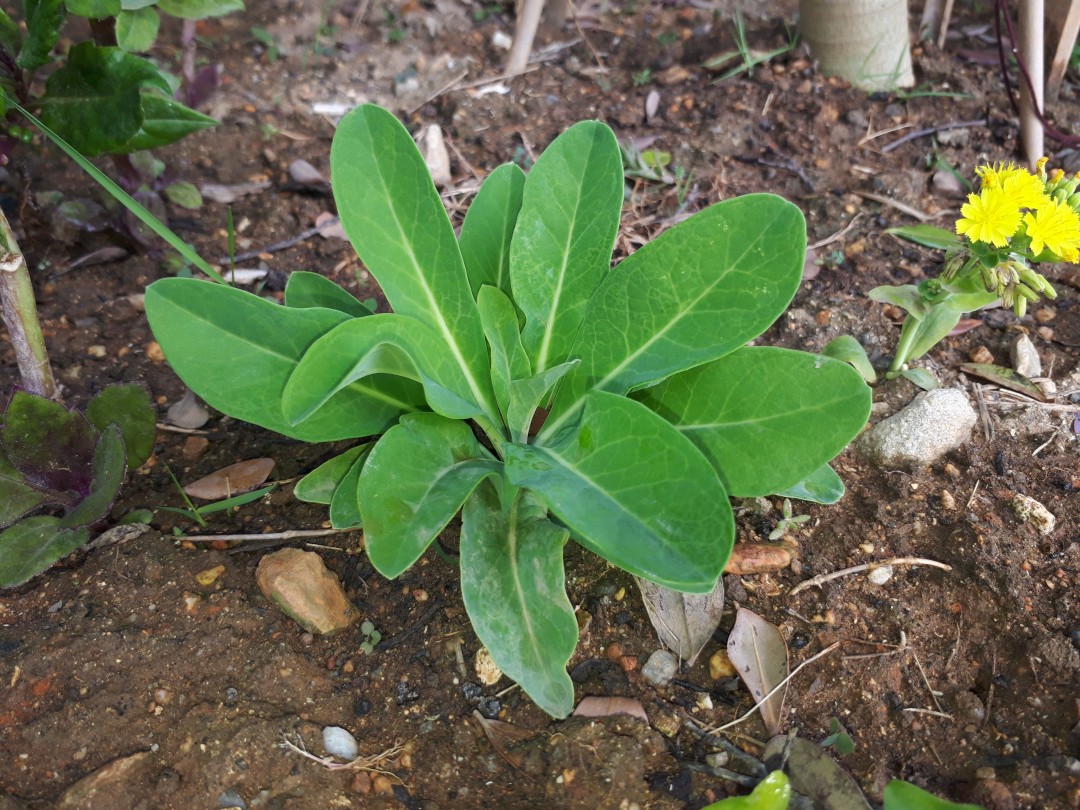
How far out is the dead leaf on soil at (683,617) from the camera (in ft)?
4.87

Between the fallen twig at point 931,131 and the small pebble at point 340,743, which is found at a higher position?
the fallen twig at point 931,131

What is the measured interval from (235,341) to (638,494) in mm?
696

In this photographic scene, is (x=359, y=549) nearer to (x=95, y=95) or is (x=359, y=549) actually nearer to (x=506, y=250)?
(x=506, y=250)

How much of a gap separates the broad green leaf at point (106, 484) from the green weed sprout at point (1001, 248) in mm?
1463

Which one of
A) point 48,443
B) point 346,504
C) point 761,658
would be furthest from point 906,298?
point 48,443

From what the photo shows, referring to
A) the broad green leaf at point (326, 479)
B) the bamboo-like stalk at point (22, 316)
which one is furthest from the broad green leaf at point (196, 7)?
the broad green leaf at point (326, 479)

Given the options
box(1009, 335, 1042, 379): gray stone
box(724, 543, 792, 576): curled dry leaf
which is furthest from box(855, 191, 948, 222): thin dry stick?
box(724, 543, 792, 576): curled dry leaf

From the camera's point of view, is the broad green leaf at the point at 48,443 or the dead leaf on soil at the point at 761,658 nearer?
the dead leaf on soil at the point at 761,658

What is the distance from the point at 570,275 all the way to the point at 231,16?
2101mm

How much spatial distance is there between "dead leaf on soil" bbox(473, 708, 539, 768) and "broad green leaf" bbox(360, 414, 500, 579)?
29cm

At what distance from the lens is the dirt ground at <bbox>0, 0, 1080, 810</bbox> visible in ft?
4.39

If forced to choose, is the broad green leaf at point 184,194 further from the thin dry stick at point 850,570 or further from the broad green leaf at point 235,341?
the thin dry stick at point 850,570

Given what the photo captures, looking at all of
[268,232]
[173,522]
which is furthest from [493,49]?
[173,522]

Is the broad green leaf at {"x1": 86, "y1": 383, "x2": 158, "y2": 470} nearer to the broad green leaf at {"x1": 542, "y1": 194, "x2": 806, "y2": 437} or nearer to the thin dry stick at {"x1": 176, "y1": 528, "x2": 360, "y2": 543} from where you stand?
the thin dry stick at {"x1": 176, "y1": 528, "x2": 360, "y2": 543}
